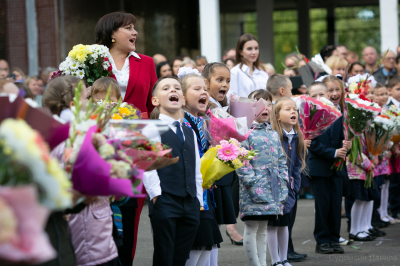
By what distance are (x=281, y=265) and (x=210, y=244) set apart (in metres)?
1.24

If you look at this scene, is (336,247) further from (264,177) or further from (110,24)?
(110,24)

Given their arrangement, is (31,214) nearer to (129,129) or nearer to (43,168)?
(43,168)

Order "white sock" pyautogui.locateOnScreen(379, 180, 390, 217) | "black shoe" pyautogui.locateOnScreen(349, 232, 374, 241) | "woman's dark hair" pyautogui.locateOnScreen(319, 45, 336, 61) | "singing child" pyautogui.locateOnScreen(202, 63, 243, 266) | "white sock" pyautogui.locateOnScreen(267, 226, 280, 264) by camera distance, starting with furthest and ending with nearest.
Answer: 1. "woman's dark hair" pyautogui.locateOnScreen(319, 45, 336, 61)
2. "white sock" pyautogui.locateOnScreen(379, 180, 390, 217)
3. "black shoe" pyautogui.locateOnScreen(349, 232, 374, 241)
4. "white sock" pyautogui.locateOnScreen(267, 226, 280, 264)
5. "singing child" pyautogui.locateOnScreen(202, 63, 243, 266)

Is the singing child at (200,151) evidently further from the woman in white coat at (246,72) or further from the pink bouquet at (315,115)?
the woman in white coat at (246,72)

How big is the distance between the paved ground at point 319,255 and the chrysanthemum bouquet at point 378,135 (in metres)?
0.84

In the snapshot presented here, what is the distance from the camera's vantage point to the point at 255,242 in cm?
502

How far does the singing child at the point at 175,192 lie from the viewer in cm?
387

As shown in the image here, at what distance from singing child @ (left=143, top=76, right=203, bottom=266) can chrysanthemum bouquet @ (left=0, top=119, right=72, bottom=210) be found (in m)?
1.93

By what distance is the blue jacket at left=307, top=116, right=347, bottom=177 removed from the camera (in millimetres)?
6176

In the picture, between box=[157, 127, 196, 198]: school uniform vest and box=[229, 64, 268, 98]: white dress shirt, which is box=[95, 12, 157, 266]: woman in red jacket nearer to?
box=[157, 127, 196, 198]: school uniform vest

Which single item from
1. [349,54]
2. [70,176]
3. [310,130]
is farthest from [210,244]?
[349,54]

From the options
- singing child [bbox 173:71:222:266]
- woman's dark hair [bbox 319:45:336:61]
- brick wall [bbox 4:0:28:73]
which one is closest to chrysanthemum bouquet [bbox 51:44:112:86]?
singing child [bbox 173:71:222:266]

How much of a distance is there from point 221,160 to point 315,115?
206cm

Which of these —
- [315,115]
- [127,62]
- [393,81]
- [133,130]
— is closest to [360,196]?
[315,115]
